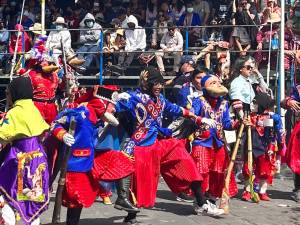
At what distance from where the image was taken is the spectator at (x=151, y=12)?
743 inches

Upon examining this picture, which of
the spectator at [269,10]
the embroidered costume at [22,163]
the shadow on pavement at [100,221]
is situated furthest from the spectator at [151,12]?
the embroidered costume at [22,163]

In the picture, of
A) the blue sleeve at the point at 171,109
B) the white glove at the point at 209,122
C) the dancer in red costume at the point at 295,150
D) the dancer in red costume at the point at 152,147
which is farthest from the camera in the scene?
the dancer in red costume at the point at 295,150

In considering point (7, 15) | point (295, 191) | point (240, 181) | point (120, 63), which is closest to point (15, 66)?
point (120, 63)

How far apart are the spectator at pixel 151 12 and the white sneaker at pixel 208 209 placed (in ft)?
32.3

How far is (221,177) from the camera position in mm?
9695

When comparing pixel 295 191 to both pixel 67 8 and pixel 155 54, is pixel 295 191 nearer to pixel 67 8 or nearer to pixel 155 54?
pixel 155 54

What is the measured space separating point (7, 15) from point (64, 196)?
13.3 meters

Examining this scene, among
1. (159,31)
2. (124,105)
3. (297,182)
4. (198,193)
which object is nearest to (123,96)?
(124,105)

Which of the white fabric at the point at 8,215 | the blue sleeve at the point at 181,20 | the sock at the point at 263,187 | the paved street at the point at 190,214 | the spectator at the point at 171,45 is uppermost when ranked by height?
the blue sleeve at the point at 181,20

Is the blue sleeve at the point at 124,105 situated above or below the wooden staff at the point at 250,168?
above

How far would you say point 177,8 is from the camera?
19.2m

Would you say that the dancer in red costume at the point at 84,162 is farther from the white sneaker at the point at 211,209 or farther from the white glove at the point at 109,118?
the white sneaker at the point at 211,209

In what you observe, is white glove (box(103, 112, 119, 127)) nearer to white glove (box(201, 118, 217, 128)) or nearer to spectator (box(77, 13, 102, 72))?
white glove (box(201, 118, 217, 128))

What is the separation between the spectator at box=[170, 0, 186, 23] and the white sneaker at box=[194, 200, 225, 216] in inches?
378
